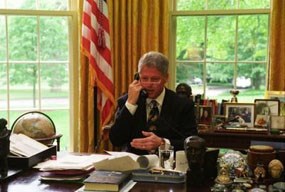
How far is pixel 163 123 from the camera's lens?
8.04ft

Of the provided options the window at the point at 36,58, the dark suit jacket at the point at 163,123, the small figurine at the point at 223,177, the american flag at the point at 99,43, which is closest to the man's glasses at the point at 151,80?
the dark suit jacket at the point at 163,123

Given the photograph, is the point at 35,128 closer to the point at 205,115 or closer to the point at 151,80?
the point at 151,80

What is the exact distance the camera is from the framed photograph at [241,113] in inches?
134

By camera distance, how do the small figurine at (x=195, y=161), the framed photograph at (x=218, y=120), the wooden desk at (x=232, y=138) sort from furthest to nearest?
the framed photograph at (x=218, y=120) → the wooden desk at (x=232, y=138) → the small figurine at (x=195, y=161)

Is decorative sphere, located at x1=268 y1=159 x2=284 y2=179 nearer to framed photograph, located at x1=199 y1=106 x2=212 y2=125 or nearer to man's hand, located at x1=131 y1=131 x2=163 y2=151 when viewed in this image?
man's hand, located at x1=131 y1=131 x2=163 y2=151

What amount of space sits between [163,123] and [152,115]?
96 millimetres

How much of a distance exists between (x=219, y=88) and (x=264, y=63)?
494 mm

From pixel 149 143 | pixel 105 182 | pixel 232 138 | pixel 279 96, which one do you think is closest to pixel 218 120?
pixel 232 138

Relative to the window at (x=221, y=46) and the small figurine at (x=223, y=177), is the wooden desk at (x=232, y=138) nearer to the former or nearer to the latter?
the window at (x=221, y=46)

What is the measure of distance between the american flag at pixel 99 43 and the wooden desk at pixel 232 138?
98 cm

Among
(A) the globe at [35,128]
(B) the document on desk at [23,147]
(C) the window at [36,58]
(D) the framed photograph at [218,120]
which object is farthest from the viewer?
(C) the window at [36,58]

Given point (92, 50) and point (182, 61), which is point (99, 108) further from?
point (182, 61)

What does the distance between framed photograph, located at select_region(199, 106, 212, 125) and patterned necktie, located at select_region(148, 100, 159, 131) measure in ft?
3.41

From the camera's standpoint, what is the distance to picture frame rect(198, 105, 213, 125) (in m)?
3.46
